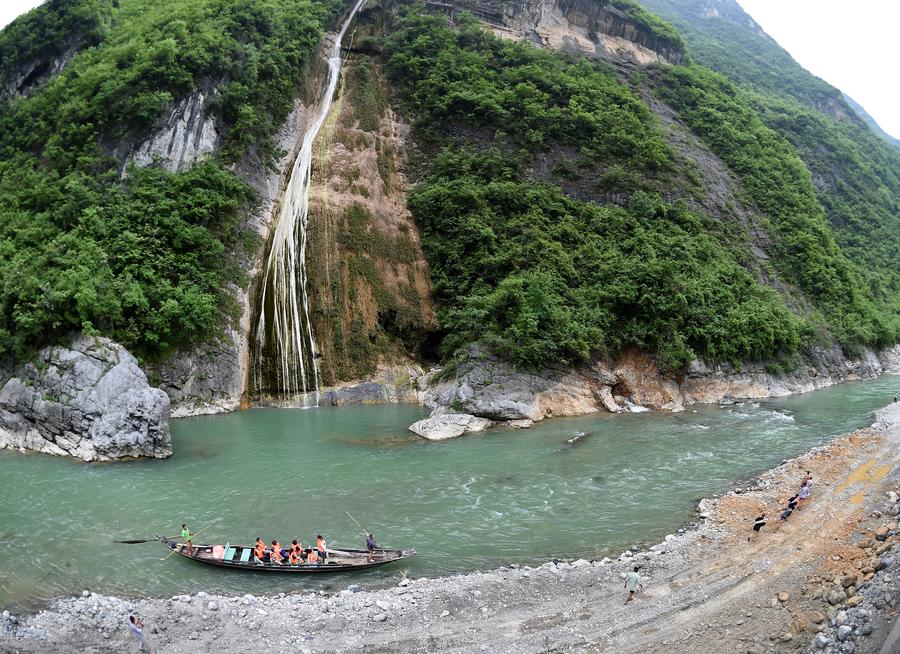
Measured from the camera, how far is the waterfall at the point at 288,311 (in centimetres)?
3166

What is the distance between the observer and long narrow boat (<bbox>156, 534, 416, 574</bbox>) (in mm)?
13422

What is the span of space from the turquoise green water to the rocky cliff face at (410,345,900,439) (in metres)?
1.52

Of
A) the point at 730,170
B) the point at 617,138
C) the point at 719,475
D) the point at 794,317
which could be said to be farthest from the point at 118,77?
the point at 730,170

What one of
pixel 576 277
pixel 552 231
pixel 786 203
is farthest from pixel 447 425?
pixel 786 203

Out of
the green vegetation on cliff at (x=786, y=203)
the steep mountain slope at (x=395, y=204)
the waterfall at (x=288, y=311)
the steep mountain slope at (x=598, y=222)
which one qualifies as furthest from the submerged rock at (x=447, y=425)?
the green vegetation on cliff at (x=786, y=203)

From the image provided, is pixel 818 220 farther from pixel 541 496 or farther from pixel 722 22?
pixel 722 22

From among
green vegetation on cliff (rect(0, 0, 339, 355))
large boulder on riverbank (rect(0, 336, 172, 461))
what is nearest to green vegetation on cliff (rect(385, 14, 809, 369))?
green vegetation on cliff (rect(0, 0, 339, 355))

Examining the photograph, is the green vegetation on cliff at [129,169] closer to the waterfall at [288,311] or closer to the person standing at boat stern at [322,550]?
the waterfall at [288,311]

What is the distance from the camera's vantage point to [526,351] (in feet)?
96.6

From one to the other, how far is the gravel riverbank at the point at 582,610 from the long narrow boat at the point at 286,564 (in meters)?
0.81

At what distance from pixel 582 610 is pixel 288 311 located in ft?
83.9

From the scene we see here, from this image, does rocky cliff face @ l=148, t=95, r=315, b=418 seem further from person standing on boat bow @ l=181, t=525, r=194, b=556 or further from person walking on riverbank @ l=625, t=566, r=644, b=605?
person walking on riverbank @ l=625, t=566, r=644, b=605

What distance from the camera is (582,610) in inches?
459

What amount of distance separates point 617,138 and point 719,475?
30818 mm
